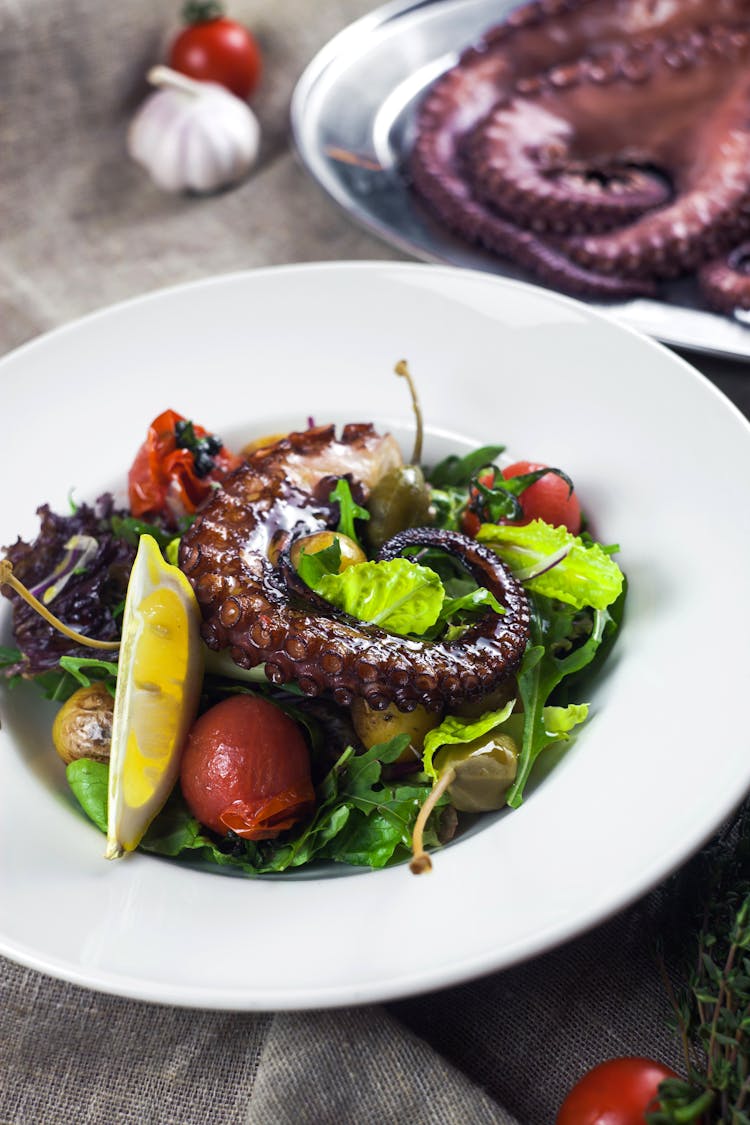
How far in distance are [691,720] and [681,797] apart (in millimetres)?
182

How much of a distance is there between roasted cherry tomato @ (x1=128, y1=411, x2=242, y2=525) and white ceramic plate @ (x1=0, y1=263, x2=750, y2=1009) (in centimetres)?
18

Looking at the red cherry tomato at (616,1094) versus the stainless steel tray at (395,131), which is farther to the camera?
the stainless steel tray at (395,131)

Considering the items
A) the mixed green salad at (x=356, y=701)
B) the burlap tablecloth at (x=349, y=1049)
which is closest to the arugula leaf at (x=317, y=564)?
the mixed green salad at (x=356, y=701)

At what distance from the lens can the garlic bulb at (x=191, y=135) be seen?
4371 millimetres

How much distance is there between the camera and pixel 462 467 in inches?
111

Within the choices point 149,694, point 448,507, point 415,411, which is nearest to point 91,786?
point 149,694

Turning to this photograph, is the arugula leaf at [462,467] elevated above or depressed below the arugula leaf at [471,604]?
below

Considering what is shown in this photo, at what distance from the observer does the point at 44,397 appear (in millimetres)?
2959

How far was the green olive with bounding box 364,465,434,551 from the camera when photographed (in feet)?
8.33

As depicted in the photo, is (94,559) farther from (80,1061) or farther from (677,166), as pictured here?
(677,166)

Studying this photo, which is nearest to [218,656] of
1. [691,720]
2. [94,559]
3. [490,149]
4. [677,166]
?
[94,559]

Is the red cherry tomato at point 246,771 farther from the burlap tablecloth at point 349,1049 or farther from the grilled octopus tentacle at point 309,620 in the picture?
the burlap tablecloth at point 349,1049

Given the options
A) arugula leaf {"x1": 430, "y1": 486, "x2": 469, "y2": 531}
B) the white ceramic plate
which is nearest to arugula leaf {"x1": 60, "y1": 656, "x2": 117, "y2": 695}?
the white ceramic plate

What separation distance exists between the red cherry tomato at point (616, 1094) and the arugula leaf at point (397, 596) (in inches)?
33.2
